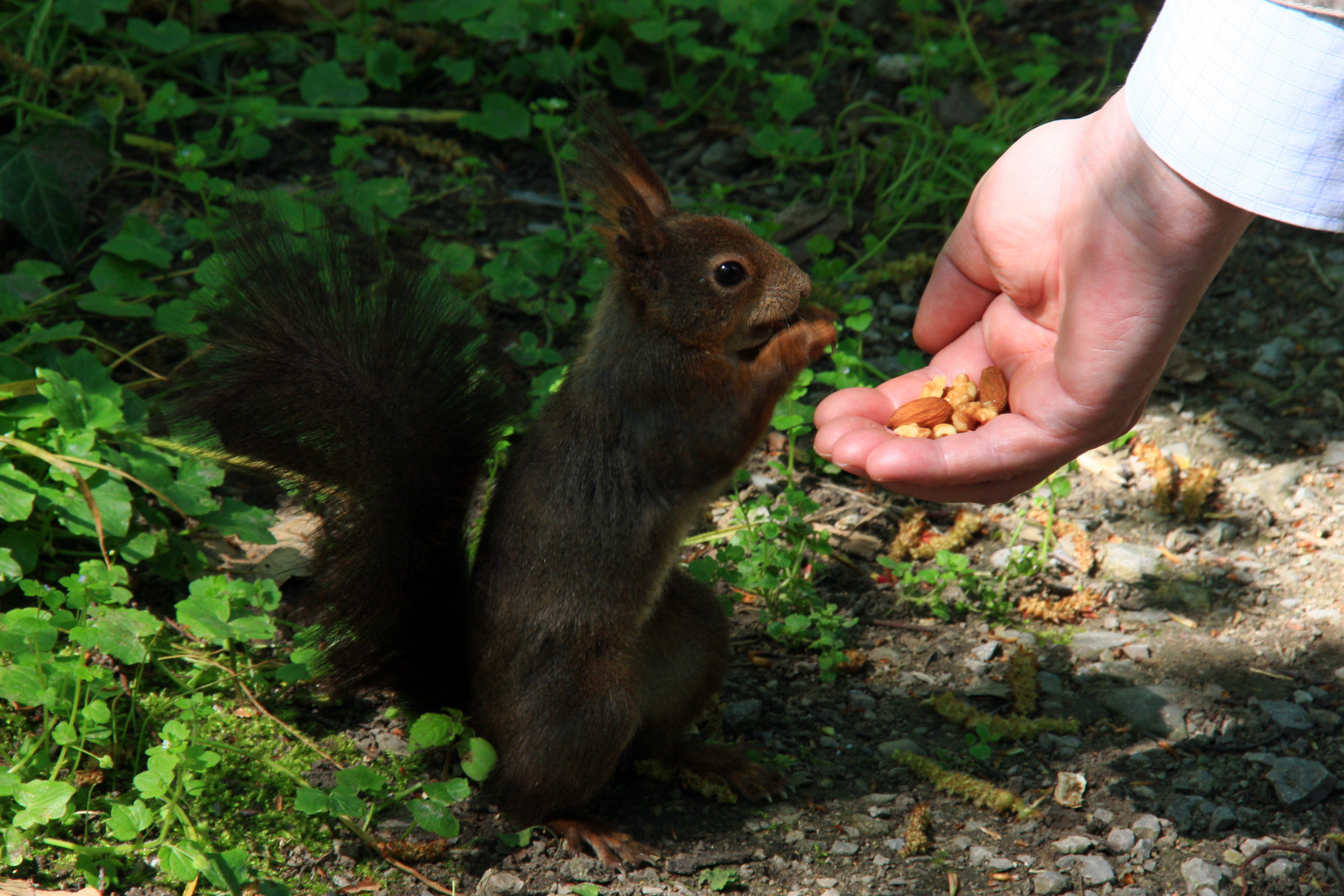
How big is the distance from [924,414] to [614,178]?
0.63 meters

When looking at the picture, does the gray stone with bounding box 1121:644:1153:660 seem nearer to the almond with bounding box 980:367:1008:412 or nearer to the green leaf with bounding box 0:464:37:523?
the almond with bounding box 980:367:1008:412

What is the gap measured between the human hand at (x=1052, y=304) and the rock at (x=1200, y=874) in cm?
Result: 62

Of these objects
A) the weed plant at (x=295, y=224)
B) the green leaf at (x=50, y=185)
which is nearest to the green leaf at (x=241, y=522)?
the weed plant at (x=295, y=224)

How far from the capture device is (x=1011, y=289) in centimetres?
194

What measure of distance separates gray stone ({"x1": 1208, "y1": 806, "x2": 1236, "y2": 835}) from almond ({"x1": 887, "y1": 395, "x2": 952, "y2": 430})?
2.48 ft

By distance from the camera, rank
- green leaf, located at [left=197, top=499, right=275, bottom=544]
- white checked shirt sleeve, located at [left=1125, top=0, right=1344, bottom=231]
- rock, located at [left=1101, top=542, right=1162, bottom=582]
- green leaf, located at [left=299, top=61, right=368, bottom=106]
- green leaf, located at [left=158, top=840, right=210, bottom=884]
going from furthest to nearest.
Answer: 1. green leaf, located at [left=299, top=61, right=368, bottom=106]
2. rock, located at [left=1101, top=542, right=1162, bottom=582]
3. green leaf, located at [left=197, top=499, right=275, bottom=544]
4. green leaf, located at [left=158, top=840, right=210, bottom=884]
5. white checked shirt sleeve, located at [left=1125, top=0, right=1344, bottom=231]

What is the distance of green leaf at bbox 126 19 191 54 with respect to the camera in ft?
10.2

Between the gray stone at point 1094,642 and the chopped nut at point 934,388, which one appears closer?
the chopped nut at point 934,388

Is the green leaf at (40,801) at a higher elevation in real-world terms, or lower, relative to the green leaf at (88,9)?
lower

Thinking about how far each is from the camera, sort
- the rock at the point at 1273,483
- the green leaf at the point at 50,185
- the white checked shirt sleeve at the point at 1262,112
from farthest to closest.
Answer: the green leaf at the point at 50,185 < the rock at the point at 1273,483 < the white checked shirt sleeve at the point at 1262,112

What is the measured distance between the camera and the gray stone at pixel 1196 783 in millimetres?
1878

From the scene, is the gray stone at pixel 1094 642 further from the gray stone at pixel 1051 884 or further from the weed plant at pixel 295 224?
the gray stone at pixel 1051 884

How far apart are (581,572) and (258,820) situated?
62 cm

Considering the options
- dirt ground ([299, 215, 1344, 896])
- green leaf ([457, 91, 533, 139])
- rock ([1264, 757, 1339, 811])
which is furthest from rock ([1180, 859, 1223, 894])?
green leaf ([457, 91, 533, 139])
